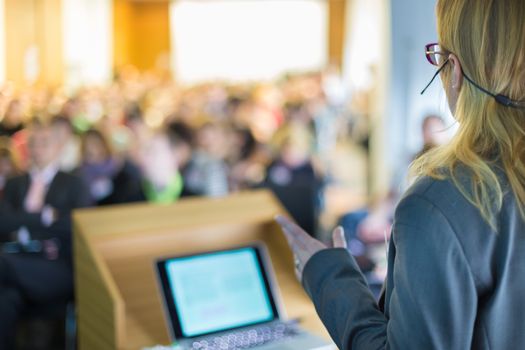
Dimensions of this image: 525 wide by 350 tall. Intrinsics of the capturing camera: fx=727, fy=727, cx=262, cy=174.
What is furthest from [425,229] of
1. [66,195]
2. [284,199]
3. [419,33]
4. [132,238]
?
[419,33]

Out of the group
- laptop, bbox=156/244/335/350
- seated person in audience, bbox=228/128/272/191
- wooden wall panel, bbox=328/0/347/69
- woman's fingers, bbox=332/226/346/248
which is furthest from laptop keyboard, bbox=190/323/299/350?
wooden wall panel, bbox=328/0/347/69

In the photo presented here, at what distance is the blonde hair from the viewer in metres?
0.98

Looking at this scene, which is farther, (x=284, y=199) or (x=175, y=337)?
(x=284, y=199)

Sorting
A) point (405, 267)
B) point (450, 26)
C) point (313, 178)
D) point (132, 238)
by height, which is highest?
point (450, 26)

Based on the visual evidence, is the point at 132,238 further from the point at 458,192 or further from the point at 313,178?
the point at 313,178

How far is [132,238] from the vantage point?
89.6 inches

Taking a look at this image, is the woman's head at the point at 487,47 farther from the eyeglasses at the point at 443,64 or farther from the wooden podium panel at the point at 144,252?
the wooden podium panel at the point at 144,252

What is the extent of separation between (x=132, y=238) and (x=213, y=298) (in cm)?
39

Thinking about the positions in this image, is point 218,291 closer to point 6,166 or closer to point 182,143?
point 6,166

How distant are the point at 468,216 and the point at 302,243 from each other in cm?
34

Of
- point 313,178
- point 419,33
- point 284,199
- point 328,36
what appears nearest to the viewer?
point 284,199

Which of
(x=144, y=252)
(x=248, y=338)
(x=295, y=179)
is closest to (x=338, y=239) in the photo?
(x=248, y=338)

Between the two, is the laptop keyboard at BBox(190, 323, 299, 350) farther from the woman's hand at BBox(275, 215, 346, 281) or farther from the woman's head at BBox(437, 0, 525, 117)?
the woman's head at BBox(437, 0, 525, 117)

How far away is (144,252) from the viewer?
2.31 metres
